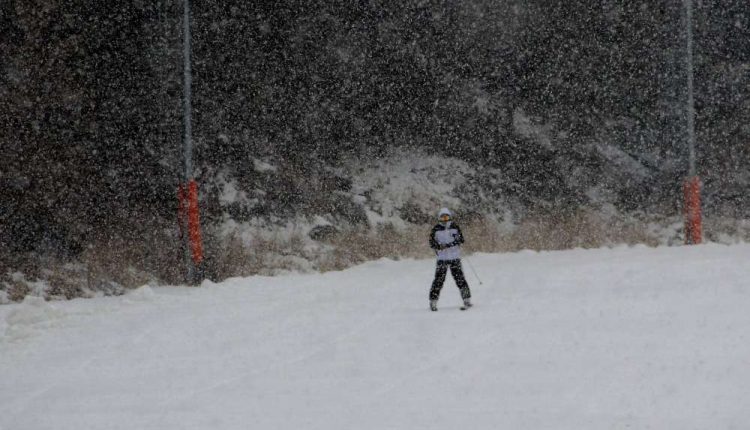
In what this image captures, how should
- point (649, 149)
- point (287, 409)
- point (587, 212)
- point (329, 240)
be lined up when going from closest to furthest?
point (287, 409) → point (329, 240) → point (587, 212) → point (649, 149)

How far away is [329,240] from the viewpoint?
20516mm

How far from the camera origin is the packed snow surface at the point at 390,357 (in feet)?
22.6

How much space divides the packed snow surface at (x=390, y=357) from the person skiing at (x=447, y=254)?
Answer: 39cm

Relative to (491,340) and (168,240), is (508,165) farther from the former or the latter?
(491,340)

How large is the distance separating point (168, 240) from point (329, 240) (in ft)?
13.9

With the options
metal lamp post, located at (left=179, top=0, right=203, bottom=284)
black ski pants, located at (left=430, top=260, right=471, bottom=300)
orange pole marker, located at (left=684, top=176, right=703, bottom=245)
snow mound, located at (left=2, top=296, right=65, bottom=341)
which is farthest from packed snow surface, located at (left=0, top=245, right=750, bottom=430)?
orange pole marker, located at (left=684, top=176, right=703, bottom=245)

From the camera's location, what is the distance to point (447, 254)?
13.2m

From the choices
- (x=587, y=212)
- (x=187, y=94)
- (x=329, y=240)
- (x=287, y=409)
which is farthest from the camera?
(x=587, y=212)

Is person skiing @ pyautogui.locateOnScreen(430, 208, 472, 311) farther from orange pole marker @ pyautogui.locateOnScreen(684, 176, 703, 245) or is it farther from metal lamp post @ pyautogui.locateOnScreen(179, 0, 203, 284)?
orange pole marker @ pyautogui.locateOnScreen(684, 176, 703, 245)

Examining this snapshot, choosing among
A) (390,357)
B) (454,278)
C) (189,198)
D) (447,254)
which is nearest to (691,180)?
(447,254)

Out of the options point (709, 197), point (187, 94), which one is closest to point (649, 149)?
point (709, 197)

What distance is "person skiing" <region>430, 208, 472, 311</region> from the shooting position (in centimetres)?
1300

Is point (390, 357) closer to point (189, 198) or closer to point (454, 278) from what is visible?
point (454, 278)

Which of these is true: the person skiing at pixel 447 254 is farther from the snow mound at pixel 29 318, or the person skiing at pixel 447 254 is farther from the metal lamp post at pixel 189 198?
the metal lamp post at pixel 189 198
